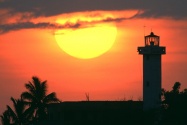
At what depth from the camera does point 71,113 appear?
3994 inches

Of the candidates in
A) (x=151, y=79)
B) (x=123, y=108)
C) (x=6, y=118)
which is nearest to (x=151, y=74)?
(x=151, y=79)

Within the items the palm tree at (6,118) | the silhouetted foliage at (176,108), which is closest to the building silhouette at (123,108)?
the silhouetted foliage at (176,108)

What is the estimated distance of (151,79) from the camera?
10238 centimetres

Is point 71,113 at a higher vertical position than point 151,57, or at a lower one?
lower

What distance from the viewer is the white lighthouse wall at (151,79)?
335 ft

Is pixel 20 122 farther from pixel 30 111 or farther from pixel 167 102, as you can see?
pixel 167 102

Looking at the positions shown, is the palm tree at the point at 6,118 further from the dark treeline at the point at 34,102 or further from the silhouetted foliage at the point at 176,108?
the silhouetted foliage at the point at 176,108

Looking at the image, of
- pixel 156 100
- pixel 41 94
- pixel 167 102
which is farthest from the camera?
pixel 41 94

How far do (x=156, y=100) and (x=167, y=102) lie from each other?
20.6 feet

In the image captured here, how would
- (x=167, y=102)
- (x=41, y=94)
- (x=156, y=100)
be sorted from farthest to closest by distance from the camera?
(x=41, y=94), (x=156, y=100), (x=167, y=102)

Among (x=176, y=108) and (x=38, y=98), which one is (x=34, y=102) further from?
(x=176, y=108)

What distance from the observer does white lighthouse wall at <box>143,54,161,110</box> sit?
102062 mm

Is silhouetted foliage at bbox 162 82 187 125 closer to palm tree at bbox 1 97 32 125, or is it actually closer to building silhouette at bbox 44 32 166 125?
building silhouette at bbox 44 32 166 125

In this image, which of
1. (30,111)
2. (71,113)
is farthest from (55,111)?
(30,111)
